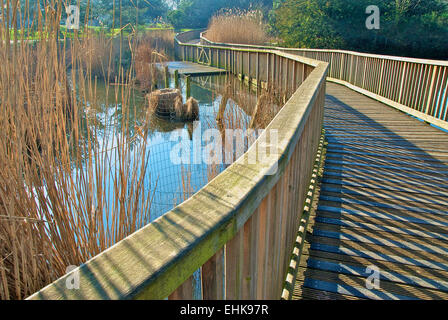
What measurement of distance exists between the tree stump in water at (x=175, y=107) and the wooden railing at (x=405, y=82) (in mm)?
4665

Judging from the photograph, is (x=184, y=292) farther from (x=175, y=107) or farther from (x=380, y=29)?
(x=380, y=29)

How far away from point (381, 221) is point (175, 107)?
8824mm

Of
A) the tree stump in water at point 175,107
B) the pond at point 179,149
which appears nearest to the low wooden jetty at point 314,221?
the pond at point 179,149

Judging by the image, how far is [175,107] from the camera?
36.7ft

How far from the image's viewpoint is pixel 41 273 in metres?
1.97

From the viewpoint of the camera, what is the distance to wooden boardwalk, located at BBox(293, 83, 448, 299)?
230 cm

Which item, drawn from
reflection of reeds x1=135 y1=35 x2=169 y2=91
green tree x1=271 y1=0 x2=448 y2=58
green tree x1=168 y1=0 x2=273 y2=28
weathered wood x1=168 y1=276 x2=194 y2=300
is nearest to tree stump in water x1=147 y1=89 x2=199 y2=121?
reflection of reeds x1=135 y1=35 x2=169 y2=91

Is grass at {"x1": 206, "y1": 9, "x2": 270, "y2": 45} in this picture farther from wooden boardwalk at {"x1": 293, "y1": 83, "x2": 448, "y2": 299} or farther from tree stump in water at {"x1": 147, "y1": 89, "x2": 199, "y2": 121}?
wooden boardwalk at {"x1": 293, "y1": 83, "x2": 448, "y2": 299}

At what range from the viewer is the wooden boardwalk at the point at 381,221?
2.30m

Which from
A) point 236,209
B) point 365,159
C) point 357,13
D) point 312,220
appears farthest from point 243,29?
point 236,209

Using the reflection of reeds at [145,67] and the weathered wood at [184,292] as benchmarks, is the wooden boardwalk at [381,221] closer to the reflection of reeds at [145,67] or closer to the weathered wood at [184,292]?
the weathered wood at [184,292]

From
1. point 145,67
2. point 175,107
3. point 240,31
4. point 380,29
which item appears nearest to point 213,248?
point 175,107

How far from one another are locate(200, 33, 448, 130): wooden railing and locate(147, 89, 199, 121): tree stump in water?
4.67 metres

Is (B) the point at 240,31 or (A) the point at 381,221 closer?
(A) the point at 381,221
